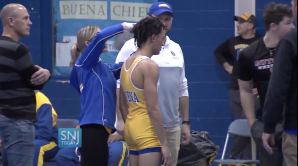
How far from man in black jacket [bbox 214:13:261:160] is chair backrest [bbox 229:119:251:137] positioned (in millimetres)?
471

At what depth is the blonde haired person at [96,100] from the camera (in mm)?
4102

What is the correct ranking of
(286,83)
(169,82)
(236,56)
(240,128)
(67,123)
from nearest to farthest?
(286,83)
(169,82)
(240,128)
(67,123)
(236,56)

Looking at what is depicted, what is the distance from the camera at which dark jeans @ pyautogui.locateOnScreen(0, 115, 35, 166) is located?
4188 millimetres

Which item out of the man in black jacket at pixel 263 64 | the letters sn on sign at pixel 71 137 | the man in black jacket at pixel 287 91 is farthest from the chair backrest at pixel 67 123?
the man in black jacket at pixel 287 91

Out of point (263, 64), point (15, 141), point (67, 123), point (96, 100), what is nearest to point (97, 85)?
point (96, 100)

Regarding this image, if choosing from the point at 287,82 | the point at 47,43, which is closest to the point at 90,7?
the point at 47,43

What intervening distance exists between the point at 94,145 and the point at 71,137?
35 cm

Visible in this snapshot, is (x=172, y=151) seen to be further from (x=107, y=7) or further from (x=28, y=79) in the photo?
(x=107, y=7)

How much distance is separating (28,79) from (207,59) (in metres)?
3.43

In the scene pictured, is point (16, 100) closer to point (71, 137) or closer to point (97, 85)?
point (71, 137)

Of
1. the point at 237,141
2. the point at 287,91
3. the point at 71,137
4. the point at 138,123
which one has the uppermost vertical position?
the point at 287,91

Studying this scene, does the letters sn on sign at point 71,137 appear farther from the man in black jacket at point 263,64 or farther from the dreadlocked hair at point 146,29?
the man in black jacket at point 263,64

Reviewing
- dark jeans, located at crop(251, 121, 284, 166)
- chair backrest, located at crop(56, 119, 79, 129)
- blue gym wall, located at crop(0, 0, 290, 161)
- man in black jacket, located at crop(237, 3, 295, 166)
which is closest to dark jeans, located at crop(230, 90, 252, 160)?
blue gym wall, located at crop(0, 0, 290, 161)

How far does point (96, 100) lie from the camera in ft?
13.6
